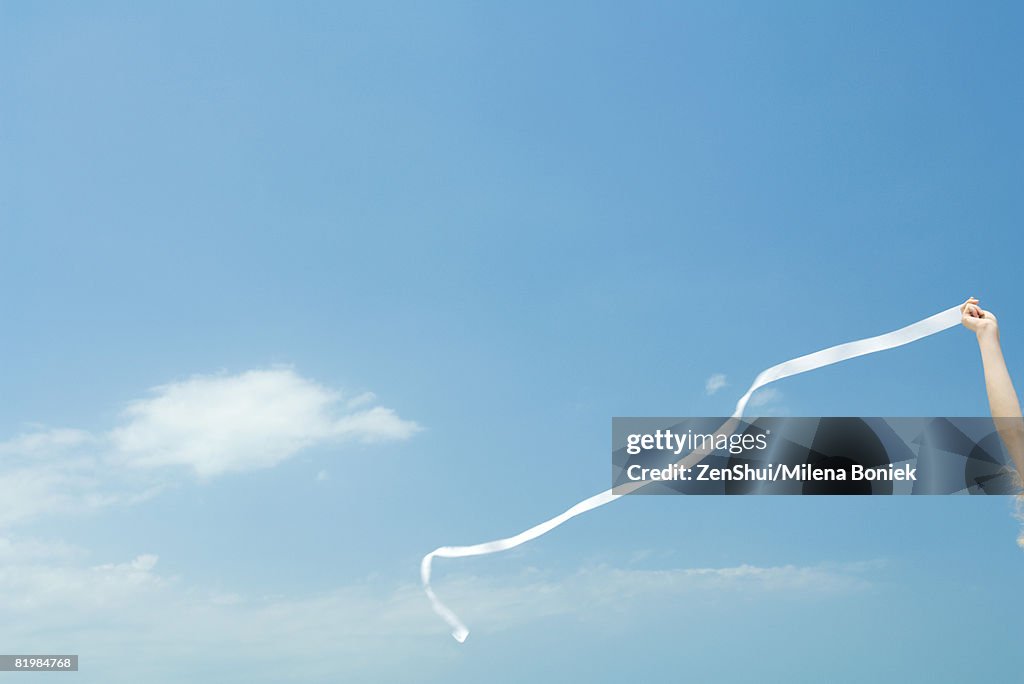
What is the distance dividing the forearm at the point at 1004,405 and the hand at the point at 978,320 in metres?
0.22

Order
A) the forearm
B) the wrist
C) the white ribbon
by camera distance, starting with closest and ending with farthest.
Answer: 1. the forearm
2. the wrist
3. the white ribbon

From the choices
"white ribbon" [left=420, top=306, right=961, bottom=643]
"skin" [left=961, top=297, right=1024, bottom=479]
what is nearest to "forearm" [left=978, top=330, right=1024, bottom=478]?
"skin" [left=961, top=297, right=1024, bottom=479]

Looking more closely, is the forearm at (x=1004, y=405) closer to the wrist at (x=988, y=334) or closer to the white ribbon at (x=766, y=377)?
the wrist at (x=988, y=334)

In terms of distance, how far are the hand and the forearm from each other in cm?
22

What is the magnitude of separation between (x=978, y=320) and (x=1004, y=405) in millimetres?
849

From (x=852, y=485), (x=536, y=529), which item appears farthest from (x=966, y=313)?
(x=852, y=485)

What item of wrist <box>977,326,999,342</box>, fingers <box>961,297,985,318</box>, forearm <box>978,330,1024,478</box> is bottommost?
forearm <box>978,330,1024,478</box>

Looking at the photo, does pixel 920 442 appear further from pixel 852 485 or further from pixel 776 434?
pixel 776 434

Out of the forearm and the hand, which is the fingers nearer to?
the hand

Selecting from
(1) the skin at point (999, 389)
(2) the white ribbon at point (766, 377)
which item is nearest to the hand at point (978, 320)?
(1) the skin at point (999, 389)

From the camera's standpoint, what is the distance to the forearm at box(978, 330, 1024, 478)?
14.6ft

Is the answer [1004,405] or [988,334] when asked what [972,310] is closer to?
[988,334]

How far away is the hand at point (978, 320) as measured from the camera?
513 cm
